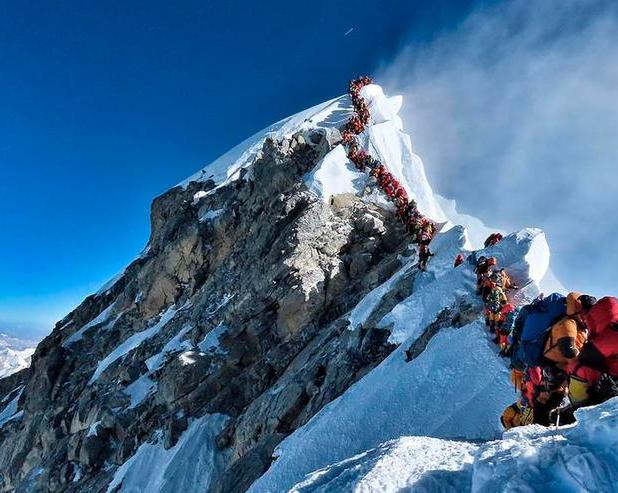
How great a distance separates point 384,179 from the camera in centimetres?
3141

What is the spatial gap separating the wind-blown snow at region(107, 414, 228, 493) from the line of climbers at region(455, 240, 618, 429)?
1591 cm

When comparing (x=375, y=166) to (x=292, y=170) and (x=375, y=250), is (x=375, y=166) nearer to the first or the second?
(x=292, y=170)

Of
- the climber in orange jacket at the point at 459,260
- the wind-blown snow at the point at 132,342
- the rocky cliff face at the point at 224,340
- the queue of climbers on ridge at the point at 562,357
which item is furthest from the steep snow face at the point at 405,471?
the wind-blown snow at the point at 132,342

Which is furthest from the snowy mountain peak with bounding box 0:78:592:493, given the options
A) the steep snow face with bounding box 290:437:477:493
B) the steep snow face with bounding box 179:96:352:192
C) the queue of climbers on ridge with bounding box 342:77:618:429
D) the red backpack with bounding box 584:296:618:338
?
the red backpack with bounding box 584:296:618:338

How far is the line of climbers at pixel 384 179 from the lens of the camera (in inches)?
830

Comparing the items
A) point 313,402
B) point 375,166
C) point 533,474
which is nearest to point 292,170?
point 375,166

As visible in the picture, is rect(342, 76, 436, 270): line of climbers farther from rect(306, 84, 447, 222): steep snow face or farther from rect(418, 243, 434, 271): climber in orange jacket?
rect(306, 84, 447, 222): steep snow face

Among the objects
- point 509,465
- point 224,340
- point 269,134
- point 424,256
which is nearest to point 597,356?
point 509,465

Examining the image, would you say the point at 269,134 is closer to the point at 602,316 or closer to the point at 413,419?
the point at 413,419

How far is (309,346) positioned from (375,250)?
7.38 metres

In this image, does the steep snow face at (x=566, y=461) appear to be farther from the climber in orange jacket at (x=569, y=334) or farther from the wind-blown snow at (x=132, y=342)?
the wind-blown snow at (x=132, y=342)

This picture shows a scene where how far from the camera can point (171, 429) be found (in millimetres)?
23391

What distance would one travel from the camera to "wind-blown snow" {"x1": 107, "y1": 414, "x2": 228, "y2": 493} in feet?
66.9

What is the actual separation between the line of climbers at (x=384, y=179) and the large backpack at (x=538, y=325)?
1138 centimetres
